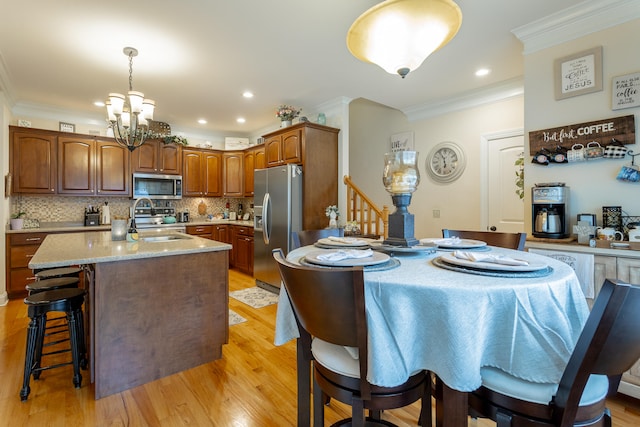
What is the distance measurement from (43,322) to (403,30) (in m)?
2.93

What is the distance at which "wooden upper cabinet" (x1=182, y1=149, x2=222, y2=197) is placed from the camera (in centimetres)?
563

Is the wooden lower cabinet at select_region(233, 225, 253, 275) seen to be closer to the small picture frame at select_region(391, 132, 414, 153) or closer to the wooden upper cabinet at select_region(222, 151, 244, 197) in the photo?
the wooden upper cabinet at select_region(222, 151, 244, 197)

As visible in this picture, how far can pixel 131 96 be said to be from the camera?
102 inches

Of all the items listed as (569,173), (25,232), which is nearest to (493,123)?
(569,173)

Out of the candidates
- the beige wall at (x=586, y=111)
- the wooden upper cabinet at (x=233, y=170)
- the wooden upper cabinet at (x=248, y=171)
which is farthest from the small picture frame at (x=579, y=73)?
the wooden upper cabinet at (x=233, y=170)

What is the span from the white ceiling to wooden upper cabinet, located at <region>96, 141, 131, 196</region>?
2.54ft

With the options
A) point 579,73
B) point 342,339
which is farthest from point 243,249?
point 579,73

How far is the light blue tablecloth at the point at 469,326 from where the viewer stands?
2.97ft

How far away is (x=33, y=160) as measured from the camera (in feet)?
14.0

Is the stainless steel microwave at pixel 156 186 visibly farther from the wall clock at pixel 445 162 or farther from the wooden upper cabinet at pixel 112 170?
the wall clock at pixel 445 162

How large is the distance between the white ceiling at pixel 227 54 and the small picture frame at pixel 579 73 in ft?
1.26

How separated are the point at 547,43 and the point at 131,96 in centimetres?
348

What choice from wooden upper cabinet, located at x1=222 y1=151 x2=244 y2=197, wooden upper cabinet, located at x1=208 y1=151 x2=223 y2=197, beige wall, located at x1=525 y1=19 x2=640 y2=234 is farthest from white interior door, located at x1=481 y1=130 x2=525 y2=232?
wooden upper cabinet, located at x1=208 y1=151 x2=223 y2=197

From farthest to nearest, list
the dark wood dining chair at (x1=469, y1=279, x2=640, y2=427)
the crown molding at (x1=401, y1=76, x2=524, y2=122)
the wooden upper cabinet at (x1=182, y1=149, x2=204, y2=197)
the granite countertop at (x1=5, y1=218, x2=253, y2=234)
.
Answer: the wooden upper cabinet at (x1=182, y1=149, x2=204, y2=197)
the granite countertop at (x1=5, y1=218, x2=253, y2=234)
the crown molding at (x1=401, y1=76, x2=524, y2=122)
the dark wood dining chair at (x1=469, y1=279, x2=640, y2=427)
